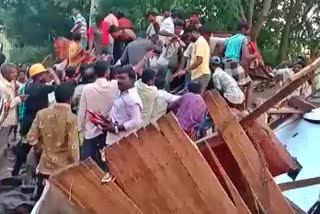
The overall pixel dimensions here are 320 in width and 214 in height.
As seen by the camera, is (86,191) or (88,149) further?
(88,149)

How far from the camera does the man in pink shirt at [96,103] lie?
26.5 ft

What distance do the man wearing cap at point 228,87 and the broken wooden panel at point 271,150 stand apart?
5981 mm

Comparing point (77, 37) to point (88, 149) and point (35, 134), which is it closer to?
point (88, 149)

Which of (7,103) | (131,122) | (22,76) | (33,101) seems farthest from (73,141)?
(22,76)

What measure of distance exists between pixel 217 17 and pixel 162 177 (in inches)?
706

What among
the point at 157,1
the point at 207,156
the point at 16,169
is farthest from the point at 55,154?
the point at 157,1

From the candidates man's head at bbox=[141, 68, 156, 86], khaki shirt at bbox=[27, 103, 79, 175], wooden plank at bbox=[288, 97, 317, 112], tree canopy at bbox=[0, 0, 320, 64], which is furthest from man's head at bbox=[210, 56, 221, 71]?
tree canopy at bbox=[0, 0, 320, 64]

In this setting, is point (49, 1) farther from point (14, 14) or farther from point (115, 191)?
→ point (115, 191)

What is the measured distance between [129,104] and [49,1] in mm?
18092

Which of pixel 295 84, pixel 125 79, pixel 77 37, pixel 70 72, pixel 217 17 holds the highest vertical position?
pixel 295 84

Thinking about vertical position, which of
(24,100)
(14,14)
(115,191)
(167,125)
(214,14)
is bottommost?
(14,14)

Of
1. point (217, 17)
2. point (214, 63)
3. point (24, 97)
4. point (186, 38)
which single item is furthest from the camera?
point (217, 17)

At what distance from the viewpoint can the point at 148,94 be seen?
853 centimetres

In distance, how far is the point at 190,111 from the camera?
8.39 meters
